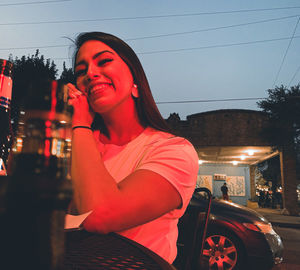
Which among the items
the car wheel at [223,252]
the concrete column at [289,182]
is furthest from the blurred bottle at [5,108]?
the concrete column at [289,182]

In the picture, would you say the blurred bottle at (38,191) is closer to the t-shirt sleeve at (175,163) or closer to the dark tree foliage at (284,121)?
the t-shirt sleeve at (175,163)

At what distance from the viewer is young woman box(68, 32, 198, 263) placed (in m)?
0.97

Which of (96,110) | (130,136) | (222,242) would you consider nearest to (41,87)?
(96,110)

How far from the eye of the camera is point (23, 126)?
1.05 feet

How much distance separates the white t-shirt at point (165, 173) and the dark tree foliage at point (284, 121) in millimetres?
13111

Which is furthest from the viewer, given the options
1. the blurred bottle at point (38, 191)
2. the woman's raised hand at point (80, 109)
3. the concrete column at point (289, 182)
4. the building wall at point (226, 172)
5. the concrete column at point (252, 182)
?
the concrete column at point (252, 182)

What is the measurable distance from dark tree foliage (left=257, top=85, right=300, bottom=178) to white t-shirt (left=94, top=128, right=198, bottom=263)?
13111 mm

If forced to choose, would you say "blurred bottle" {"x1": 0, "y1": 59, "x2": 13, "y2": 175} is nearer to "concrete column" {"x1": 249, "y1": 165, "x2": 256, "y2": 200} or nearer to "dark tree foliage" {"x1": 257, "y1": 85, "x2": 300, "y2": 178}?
"dark tree foliage" {"x1": 257, "y1": 85, "x2": 300, "y2": 178}

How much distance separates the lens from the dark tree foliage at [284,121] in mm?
12703

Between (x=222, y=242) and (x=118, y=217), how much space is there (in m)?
3.49

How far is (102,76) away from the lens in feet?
4.77

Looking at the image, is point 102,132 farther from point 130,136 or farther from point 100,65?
point 100,65

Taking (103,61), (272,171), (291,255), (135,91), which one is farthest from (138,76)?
(272,171)

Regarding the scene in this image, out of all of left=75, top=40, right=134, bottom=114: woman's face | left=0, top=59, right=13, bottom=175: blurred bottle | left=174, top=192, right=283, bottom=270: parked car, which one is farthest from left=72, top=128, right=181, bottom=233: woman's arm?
left=174, top=192, right=283, bottom=270: parked car
